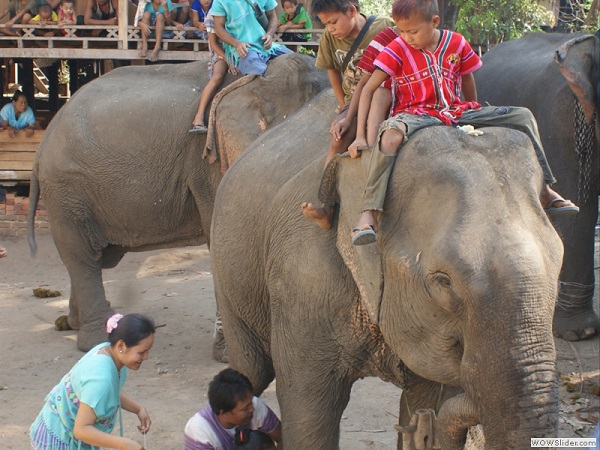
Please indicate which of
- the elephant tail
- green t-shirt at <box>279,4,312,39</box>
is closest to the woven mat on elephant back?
the elephant tail

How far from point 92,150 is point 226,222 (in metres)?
3.19

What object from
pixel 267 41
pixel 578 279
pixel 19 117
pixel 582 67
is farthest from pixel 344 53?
pixel 19 117

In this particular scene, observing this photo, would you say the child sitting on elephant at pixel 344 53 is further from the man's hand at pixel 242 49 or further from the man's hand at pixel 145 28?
the man's hand at pixel 145 28

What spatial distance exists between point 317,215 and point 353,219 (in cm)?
18

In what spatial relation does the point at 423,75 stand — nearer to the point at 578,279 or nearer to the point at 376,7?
the point at 578,279

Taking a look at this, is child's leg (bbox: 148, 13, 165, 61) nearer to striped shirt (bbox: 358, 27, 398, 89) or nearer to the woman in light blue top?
the woman in light blue top

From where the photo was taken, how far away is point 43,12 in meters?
11.9

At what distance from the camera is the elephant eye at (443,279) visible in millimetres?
3196

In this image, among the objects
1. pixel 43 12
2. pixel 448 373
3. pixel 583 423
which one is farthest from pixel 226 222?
pixel 43 12

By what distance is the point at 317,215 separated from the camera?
12.6 ft

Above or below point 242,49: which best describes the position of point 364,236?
above

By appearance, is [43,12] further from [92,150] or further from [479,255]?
[479,255]

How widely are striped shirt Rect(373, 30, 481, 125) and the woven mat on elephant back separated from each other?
Result: 2610 millimetres

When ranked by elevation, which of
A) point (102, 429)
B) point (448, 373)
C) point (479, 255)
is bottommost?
point (102, 429)
